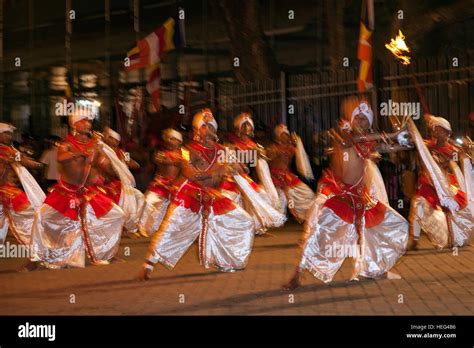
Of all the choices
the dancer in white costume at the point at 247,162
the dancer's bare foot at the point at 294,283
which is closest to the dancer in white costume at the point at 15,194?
the dancer in white costume at the point at 247,162

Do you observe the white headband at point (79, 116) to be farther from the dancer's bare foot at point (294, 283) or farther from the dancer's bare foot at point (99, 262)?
the dancer's bare foot at point (294, 283)

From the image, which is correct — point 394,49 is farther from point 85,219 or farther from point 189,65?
point 189,65

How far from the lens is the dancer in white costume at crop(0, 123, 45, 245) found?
11320 mm

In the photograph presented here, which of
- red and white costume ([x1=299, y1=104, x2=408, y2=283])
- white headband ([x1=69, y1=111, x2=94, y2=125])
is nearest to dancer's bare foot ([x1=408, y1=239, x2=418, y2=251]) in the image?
red and white costume ([x1=299, y1=104, x2=408, y2=283])

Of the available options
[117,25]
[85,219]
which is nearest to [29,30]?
[117,25]

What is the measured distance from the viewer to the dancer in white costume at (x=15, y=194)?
11.3 meters

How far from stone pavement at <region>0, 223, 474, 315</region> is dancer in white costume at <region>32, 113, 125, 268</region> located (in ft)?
0.79

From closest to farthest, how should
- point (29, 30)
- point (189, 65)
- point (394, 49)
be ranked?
point (394, 49) < point (189, 65) < point (29, 30)

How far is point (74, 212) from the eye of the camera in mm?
10758

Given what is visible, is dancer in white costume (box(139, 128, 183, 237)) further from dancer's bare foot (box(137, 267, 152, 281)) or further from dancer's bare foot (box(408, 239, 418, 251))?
dancer's bare foot (box(137, 267, 152, 281))

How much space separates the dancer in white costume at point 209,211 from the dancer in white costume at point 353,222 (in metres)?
1.23

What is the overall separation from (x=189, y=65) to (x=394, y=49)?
419 inches

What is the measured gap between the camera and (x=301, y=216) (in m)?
15.3

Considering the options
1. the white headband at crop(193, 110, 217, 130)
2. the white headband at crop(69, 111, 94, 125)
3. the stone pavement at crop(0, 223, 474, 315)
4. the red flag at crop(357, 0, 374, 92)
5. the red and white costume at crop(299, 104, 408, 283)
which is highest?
the red flag at crop(357, 0, 374, 92)
